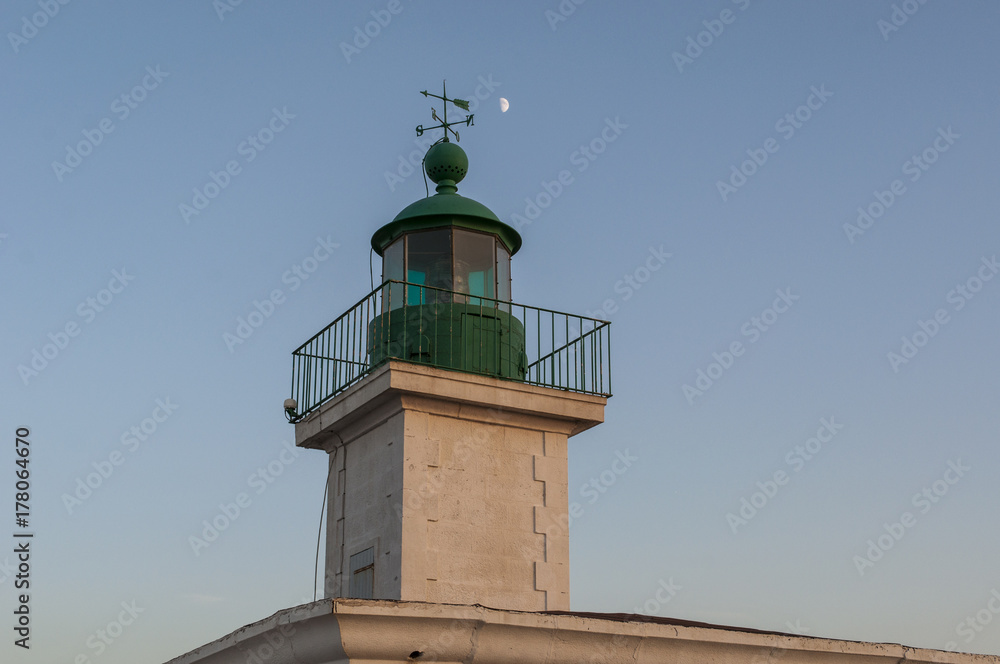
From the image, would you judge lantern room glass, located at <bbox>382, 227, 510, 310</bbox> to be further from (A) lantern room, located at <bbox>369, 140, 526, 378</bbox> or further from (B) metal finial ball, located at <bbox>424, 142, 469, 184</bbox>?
(B) metal finial ball, located at <bbox>424, 142, 469, 184</bbox>

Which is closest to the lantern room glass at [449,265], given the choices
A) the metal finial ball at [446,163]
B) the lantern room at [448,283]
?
the lantern room at [448,283]

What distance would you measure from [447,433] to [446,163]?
12.4ft

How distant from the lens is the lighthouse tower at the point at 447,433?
1281 cm

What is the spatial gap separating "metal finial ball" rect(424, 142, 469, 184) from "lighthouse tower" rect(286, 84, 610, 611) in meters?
0.43

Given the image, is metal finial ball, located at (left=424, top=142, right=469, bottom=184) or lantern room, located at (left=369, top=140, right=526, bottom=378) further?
metal finial ball, located at (left=424, top=142, right=469, bottom=184)

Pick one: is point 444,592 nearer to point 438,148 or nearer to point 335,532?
point 335,532

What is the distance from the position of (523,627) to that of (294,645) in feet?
6.41

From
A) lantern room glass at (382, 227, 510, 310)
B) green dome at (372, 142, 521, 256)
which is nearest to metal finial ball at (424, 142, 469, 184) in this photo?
green dome at (372, 142, 521, 256)

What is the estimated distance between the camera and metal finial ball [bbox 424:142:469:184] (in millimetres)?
15016

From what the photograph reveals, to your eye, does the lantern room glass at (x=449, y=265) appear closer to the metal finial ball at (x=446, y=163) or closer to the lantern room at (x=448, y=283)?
the lantern room at (x=448, y=283)

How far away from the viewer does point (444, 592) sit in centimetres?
1259

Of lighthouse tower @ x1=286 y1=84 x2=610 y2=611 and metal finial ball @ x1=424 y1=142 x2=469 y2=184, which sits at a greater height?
metal finial ball @ x1=424 y1=142 x2=469 y2=184

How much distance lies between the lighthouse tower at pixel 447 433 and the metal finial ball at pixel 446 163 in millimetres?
429

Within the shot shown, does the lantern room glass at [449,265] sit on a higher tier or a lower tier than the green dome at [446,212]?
lower
